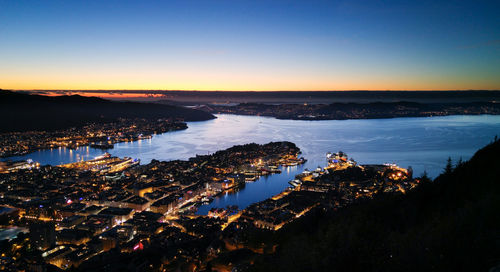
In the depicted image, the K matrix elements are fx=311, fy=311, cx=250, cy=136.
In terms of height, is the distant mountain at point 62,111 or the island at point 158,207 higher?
the distant mountain at point 62,111

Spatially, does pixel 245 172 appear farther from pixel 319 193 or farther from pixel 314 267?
pixel 314 267

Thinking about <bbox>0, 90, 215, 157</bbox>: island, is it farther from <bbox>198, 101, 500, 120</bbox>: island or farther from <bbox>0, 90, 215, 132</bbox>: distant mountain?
<bbox>198, 101, 500, 120</bbox>: island

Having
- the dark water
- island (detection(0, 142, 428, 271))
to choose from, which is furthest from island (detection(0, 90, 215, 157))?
island (detection(0, 142, 428, 271))

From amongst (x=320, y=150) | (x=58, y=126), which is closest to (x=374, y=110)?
(x=320, y=150)

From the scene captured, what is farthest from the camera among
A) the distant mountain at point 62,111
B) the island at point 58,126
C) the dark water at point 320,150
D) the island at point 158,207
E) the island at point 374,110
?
the island at point 374,110

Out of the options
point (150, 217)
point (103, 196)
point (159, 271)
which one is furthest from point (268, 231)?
point (103, 196)

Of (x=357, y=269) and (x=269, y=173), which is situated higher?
(x=357, y=269)

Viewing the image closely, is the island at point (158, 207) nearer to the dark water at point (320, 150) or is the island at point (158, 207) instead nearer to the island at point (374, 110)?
the dark water at point (320, 150)

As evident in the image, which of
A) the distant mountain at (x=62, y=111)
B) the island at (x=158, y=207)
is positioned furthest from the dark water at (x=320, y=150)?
the distant mountain at (x=62, y=111)

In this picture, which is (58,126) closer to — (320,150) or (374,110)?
(320,150)

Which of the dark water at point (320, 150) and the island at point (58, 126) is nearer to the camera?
the dark water at point (320, 150)
